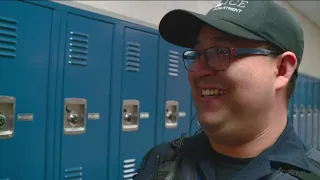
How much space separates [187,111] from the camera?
9.46 ft

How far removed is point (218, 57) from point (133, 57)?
137 cm

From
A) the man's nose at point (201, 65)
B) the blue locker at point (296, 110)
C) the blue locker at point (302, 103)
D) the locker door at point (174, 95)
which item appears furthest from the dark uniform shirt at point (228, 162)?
the blue locker at point (302, 103)

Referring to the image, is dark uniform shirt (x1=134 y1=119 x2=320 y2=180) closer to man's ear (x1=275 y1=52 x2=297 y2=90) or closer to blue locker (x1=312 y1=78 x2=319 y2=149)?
man's ear (x1=275 y1=52 x2=297 y2=90)

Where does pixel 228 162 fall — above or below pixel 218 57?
below

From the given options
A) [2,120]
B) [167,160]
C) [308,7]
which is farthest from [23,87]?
[308,7]

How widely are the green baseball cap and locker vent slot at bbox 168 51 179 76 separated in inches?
60.2

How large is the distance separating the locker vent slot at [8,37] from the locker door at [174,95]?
118cm

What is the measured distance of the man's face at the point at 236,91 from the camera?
1009 millimetres

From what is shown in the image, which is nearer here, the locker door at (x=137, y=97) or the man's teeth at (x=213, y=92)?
the man's teeth at (x=213, y=92)

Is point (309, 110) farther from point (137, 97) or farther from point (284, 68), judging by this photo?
point (284, 68)

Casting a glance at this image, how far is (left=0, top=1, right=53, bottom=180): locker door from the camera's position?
5.34 feet

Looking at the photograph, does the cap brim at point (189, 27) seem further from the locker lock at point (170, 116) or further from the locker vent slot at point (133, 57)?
the locker lock at point (170, 116)

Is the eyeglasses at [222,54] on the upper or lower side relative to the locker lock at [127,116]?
upper

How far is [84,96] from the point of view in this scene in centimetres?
200
